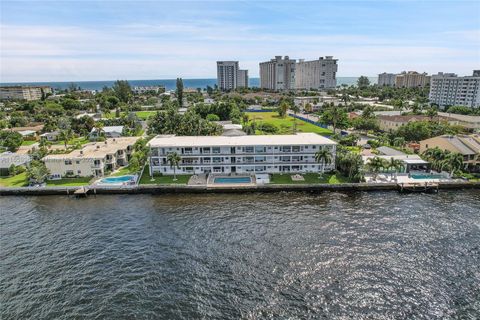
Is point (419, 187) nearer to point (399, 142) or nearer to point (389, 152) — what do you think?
point (389, 152)

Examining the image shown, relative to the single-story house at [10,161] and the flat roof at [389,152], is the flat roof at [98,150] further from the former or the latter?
the flat roof at [389,152]

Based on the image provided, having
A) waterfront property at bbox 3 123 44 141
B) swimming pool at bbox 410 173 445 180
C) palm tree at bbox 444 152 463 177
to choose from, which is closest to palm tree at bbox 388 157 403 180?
swimming pool at bbox 410 173 445 180

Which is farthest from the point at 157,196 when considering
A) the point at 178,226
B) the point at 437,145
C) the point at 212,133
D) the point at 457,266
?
the point at 437,145

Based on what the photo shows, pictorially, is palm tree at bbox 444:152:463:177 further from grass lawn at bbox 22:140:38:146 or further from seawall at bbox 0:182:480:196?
grass lawn at bbox 22:140:38:146

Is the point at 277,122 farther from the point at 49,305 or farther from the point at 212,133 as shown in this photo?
the point at 49,305

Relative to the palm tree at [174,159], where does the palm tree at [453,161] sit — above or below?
below

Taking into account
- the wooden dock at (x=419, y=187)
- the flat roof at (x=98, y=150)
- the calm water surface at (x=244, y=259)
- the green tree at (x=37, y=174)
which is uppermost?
the flat roof at (x=98, y=150)

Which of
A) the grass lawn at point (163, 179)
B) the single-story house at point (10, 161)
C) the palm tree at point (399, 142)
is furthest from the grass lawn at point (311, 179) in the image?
the single-story house at point (10, 161)
